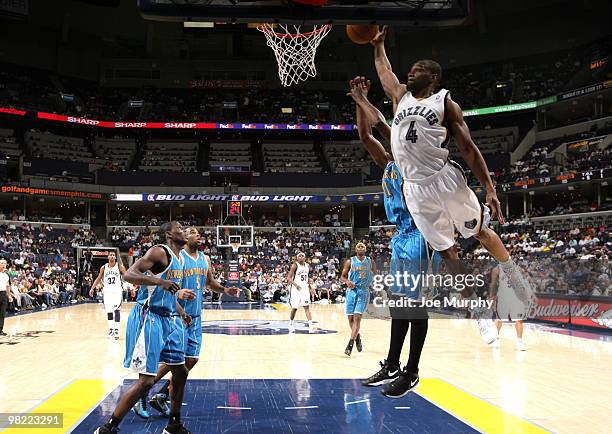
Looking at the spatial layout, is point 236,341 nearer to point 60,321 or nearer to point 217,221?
point 60,321

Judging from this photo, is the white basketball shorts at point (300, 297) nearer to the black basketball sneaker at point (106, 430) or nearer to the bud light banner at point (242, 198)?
the black basketball sneaker at point (106, 430)

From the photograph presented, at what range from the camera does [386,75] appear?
3.54 m

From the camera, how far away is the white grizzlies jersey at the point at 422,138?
308 centimetres

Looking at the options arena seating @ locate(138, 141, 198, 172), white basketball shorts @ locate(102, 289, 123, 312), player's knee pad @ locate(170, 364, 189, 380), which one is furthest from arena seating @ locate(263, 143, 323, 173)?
player's knee pad @ locate(170, 364, 189, 380)

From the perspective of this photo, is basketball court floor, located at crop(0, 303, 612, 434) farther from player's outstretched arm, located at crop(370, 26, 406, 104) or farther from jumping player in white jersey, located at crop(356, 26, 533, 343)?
player's outstretched arm, located at crop(370, 26, 406, 104)

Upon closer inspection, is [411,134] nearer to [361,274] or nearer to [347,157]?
[361,274]

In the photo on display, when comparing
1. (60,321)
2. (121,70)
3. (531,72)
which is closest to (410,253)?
(60,321)

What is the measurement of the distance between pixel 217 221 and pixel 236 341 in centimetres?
2427

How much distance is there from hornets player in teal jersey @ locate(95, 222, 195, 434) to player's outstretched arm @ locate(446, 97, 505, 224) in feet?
10.1

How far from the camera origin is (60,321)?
56.5 ft

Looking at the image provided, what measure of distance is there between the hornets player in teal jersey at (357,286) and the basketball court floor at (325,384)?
0.62 meters

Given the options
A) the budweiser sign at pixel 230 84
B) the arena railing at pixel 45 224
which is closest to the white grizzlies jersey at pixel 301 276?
the arena railing at pixel 45 224

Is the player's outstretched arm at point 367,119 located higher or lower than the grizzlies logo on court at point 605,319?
higher

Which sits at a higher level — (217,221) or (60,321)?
(217,221)
